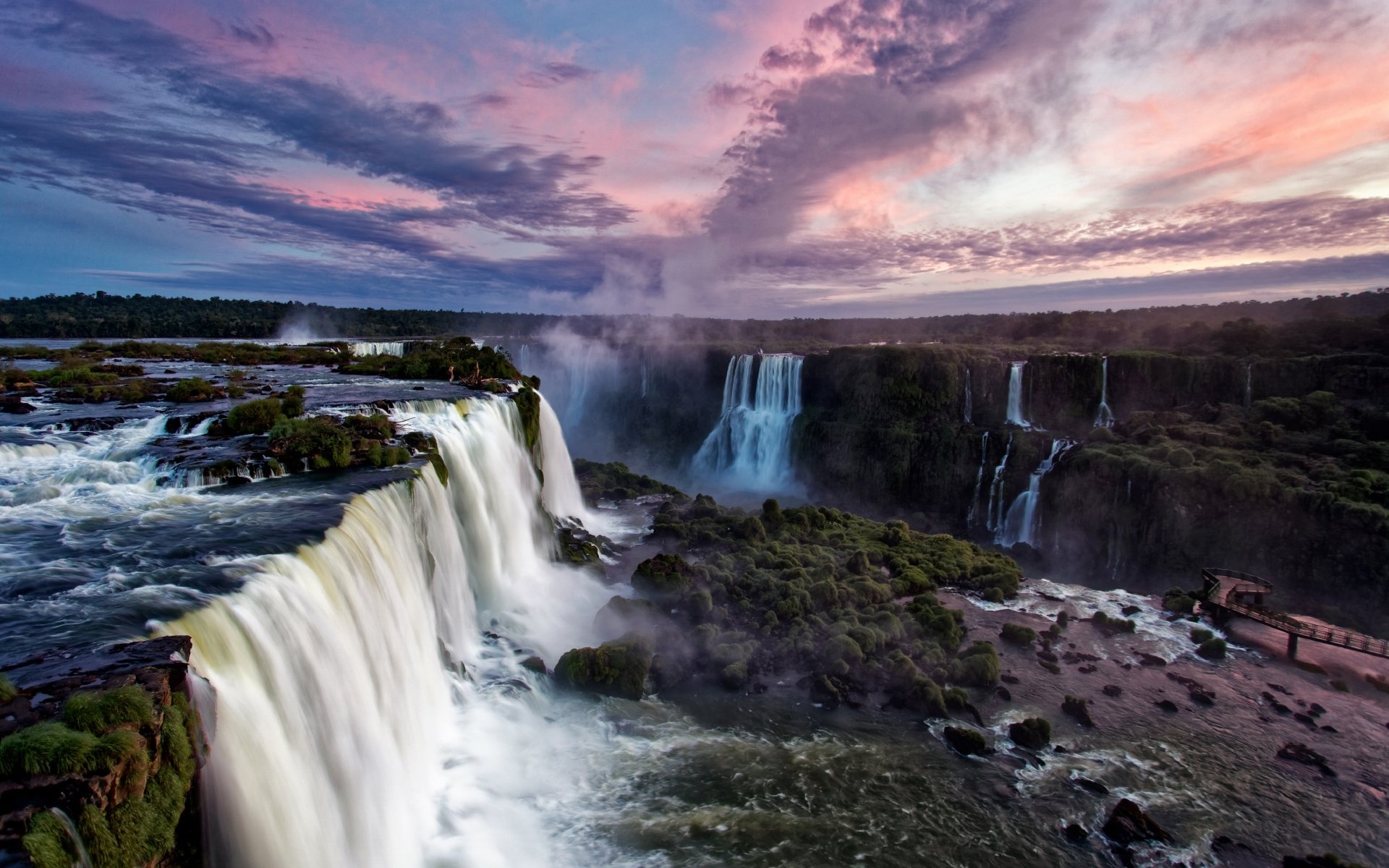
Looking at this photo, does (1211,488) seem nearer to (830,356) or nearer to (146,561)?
(830,356)

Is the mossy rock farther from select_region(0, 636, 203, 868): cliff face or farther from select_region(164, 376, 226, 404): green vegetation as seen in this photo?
select_region(164, 376, 226, 404): green vegetation

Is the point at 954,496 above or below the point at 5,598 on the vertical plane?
below

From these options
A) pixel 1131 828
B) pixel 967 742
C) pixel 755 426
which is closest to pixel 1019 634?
pixel 967 742

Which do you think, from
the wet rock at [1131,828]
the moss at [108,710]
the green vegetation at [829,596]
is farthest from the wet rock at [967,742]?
the moss at [108,710]

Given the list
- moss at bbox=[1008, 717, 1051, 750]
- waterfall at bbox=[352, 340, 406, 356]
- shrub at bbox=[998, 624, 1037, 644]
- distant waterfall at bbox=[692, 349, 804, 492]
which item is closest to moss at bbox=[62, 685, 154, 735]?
moss at bbox=[1008, 717, 1051, 750]

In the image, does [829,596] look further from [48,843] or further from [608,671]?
[48,843]

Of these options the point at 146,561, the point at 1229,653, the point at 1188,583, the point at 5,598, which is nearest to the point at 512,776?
the point at 146,561

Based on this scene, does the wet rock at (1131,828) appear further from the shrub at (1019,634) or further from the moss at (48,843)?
the moss at (48,843)
